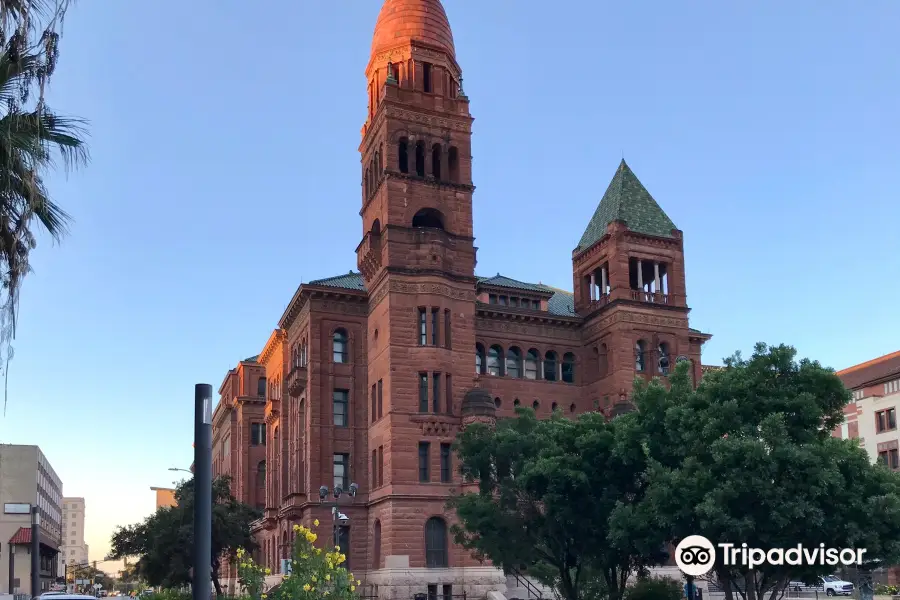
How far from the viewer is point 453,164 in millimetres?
66375

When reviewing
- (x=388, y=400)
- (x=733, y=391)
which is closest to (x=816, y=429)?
(x=733, y=391)

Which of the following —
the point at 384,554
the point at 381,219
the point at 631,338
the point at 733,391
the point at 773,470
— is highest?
the point at 381,219

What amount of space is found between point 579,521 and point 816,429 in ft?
31.9

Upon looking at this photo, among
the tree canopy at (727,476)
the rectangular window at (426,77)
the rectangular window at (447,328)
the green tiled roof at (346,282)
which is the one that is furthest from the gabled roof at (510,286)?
the tree canopy at (727,476)

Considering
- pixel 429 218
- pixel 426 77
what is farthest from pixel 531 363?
pixel 426 77

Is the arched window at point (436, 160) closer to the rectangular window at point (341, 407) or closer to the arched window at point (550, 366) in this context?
the arched window at point (550, 366)

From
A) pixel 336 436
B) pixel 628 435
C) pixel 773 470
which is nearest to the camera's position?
pixel 773 470

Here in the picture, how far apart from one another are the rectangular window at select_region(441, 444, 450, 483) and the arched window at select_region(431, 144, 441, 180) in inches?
717

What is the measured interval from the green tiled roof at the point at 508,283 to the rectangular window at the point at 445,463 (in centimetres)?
1481

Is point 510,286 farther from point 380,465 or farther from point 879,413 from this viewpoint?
point 879,413

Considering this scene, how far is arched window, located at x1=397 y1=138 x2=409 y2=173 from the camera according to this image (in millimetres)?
64812

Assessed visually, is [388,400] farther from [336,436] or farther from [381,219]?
[381,219]

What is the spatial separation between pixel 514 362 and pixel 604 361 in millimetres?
6245

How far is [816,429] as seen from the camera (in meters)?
30.6
